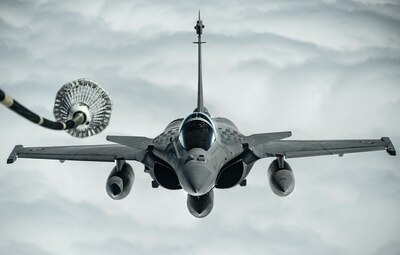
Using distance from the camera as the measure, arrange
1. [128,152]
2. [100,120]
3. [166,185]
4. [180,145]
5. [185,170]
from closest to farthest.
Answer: [100,120]
[185,170]
[180,145]
[166,185]
[128,152]

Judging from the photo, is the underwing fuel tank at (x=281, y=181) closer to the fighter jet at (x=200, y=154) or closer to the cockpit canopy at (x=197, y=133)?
the fighter jet at (x=200, y=154)

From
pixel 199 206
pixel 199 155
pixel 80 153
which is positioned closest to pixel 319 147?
pixel 199 206

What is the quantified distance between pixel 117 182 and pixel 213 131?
23.2 ft

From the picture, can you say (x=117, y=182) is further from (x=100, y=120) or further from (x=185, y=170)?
(x=100, y=120)

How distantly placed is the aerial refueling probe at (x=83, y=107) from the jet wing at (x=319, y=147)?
13.7 m

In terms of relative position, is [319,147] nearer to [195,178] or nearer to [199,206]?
[199,206]

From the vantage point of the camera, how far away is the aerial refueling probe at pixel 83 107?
14586 millimetres

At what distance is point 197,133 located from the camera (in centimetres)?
2280

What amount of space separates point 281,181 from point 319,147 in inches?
169

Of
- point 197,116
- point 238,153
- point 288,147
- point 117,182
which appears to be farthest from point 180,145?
point 288,147

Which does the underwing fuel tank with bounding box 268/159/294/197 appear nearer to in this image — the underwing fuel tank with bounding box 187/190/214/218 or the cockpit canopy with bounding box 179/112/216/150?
the underwing fuel tank with bounding box 187/190/214/218

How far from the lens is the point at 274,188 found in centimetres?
→ 2708

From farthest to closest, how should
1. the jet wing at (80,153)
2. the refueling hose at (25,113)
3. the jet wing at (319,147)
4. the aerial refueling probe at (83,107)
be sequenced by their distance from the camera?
the jet wing at (80,153) → the jet wing at (319,147) → the aerial refueling probe at (83,107) → the refueling hose at (25,113)

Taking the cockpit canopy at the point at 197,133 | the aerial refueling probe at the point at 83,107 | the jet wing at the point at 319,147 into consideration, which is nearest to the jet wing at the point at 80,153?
the cockpit canopy at the point at 197,133
